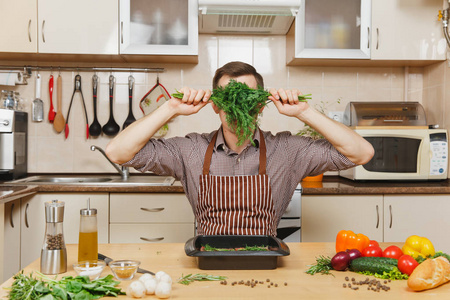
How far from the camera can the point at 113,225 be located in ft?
9.50

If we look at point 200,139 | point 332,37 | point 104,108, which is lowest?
point 200,139

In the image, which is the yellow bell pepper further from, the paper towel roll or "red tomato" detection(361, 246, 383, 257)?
the paper towel roll

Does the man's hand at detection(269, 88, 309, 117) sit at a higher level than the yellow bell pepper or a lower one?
higher

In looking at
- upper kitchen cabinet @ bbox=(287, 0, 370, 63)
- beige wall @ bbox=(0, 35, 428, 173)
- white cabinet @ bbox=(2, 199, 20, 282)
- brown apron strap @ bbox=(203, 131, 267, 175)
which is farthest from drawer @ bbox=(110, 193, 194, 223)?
upper kitchen cabinet @ bbox=(287, 0, 370, 63)

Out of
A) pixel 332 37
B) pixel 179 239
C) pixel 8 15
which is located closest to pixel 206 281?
pixel 179 239

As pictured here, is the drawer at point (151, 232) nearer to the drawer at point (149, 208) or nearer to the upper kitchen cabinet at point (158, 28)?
the drawer at point (149, 208)

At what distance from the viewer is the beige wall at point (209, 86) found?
3500 mm

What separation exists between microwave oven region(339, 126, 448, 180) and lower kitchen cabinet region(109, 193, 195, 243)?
1.18 metres

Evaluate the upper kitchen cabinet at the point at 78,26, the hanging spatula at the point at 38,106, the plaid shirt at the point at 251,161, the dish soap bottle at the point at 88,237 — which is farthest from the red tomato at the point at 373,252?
the hanging spatula at the point at 38,106

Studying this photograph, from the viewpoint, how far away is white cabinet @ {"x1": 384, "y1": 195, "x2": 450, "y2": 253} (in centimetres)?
291

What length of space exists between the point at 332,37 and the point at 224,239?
2098mm

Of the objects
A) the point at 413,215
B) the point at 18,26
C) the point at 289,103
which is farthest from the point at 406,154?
the point at 18,26

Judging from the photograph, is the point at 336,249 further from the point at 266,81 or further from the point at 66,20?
the point at 66,20

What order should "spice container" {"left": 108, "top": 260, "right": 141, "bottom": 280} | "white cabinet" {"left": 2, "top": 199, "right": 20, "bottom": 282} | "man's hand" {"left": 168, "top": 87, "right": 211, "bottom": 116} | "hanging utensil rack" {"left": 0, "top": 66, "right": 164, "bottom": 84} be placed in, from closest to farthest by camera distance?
1. "spice container" {"left": 108, "top": 260, "right": 141, "bottom": 280}
2. "man's hand" {"left": 168, "top": 87, "right": 211, "bottom": 116}
3. "white cabinet" {"left": 2, "top": 199, "right": 20, "bottom": 282}
4. "hanging utensil rack" {"left": 0, "top": 66, "right": 164, "bottom": 84}
